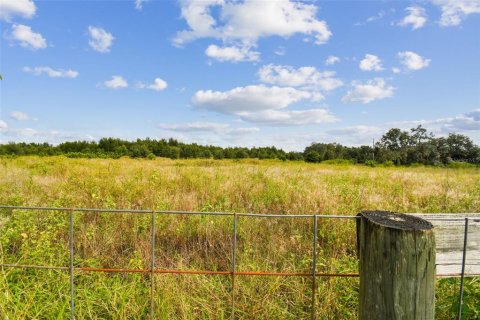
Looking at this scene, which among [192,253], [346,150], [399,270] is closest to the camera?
[399,270]

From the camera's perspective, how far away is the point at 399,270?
151cm

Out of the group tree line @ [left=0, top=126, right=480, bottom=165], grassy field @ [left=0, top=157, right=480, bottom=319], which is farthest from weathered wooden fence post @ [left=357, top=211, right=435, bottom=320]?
tree line @ [left=0, top=126, right=480, bottom=165]

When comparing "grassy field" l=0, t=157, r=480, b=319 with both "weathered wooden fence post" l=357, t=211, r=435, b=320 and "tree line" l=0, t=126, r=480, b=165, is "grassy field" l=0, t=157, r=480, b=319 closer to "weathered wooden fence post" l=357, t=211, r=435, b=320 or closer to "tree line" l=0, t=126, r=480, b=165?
"weathered wooden fence post" l=357, t=211, r=435, b=320

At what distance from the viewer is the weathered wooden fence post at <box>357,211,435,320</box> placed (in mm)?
1505

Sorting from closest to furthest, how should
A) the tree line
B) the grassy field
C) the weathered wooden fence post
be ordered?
the weathered wooden fence post → the grassy field → the tree line

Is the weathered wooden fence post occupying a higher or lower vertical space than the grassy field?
higher

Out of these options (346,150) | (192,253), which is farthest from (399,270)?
(346,150)

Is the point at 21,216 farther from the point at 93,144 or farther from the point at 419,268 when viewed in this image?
the point at 93,144

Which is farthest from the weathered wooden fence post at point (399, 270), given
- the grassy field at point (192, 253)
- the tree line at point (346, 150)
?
the tree line at point (346, 150)

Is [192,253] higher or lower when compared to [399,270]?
lower

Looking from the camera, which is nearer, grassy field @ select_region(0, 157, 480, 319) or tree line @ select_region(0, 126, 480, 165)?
grassy field @ select_region(0, 157, 480, 319)

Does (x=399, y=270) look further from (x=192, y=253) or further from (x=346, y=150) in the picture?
(x=346, y=150)

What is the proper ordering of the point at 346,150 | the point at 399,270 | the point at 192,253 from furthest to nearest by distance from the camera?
1. the point at 346,150
2. the point at 192,253
3. the point at 399,270

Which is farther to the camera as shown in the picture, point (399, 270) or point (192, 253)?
point (192, 253)
